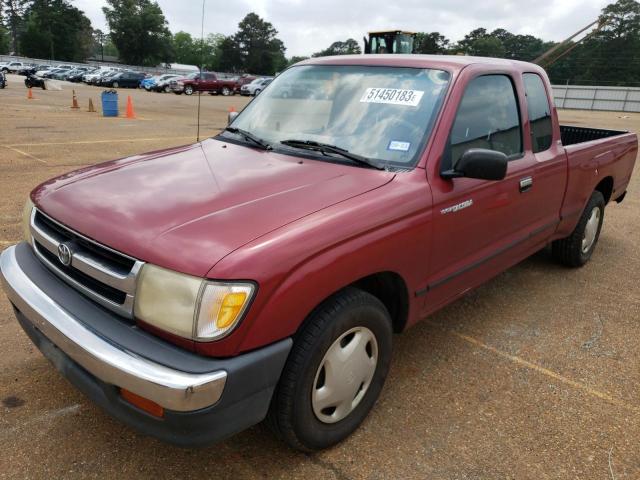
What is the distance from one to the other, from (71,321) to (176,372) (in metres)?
0.58

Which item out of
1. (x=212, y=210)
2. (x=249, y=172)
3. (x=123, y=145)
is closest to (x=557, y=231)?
(x=249, y=172)

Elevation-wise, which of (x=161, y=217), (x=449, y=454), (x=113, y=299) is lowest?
(x=449, y=454)

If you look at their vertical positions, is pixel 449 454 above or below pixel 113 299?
below

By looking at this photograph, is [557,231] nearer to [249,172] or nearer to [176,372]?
[249,172]

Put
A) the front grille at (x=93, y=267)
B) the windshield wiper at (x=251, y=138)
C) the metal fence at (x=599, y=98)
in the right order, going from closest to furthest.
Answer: the front grille at (x=93, y=267) → the windshield wiper at (x=251, y=138) → the metal fence at (x=599, y=98)

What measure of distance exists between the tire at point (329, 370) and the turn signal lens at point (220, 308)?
35cm

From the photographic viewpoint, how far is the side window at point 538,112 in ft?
12.2

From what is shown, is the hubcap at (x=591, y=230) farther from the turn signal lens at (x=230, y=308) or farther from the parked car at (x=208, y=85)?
the parked car at (x=208, y=85)

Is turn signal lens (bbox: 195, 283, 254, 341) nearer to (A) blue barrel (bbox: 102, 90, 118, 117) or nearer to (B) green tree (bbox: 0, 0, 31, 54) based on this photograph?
(A) blue barrel (bbox: 102, 90, 118, 117)

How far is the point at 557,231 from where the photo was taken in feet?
14.0

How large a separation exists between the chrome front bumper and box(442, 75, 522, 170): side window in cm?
173

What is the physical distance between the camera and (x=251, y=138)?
3.29m

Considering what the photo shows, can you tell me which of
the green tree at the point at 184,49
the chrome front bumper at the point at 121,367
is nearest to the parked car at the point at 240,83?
the chrome front bumper at the point at 121,367

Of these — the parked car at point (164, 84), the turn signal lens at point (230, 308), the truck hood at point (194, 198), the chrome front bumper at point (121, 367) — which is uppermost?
the parked car at point (164, 84)
